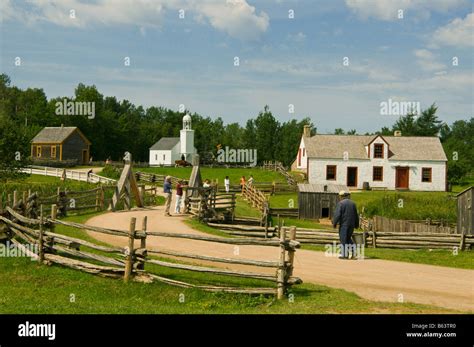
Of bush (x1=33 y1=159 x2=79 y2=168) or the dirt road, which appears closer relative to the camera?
the dirt road

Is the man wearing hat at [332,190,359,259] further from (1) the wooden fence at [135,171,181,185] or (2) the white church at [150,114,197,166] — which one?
(2) the white church at [150,114,197,166]

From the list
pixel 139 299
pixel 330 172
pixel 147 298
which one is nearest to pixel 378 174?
pixel 330 172

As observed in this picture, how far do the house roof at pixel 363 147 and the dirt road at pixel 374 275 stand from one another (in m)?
35.2

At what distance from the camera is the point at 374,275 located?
14.7 metres

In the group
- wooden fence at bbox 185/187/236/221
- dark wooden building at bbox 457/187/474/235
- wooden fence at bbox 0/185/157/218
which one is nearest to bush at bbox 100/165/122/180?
wooden fence at bbox 0/185/157/218

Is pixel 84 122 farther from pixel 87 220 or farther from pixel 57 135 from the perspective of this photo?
pixel 87 220

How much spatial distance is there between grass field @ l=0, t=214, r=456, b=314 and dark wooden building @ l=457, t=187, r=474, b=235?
12918 millimetres

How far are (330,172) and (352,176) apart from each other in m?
2.16

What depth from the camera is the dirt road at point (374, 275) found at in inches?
487

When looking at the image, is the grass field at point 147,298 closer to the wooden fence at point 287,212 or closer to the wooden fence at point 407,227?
the wooden fence at point 407,227

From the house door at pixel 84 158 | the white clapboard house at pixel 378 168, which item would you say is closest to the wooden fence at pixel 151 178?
the white clapboard house at pixel 378 168

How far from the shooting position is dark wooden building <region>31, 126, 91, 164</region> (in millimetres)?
74375

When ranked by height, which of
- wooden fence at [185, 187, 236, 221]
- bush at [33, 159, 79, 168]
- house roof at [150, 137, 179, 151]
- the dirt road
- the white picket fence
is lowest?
the dirt road
